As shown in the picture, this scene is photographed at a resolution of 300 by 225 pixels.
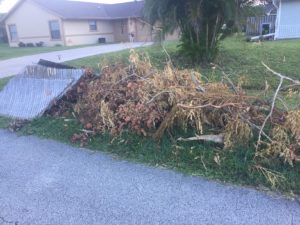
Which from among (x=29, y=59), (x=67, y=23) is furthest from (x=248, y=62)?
(x=67, y=23)

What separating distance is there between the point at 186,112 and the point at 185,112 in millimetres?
13

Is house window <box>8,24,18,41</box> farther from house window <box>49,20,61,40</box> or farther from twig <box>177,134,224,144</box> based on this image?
twig <box>177,134,224,144</box>

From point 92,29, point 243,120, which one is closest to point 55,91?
point 243,120

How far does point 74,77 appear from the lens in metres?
5.87

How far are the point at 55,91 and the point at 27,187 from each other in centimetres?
272

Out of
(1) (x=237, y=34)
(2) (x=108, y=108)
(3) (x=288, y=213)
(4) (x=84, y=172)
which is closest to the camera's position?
(3) (x=288, y=213)

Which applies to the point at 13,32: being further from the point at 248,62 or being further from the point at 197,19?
the point at 248,62

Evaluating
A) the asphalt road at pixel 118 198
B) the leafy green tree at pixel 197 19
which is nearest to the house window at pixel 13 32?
the leafy green tree at pixel 197 19

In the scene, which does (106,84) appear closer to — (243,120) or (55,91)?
(55,91)

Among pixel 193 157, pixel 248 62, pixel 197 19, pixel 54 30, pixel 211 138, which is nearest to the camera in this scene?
pixel 193 157

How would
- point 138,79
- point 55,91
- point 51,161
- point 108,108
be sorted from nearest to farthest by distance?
point 51,161 < point 108,108 < point 138,79 < point 55,91

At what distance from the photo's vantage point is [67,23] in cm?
2695

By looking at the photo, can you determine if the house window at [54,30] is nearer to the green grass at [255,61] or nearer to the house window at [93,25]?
the house window at [93,25]

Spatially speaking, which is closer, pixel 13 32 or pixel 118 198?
pixel 118 198
